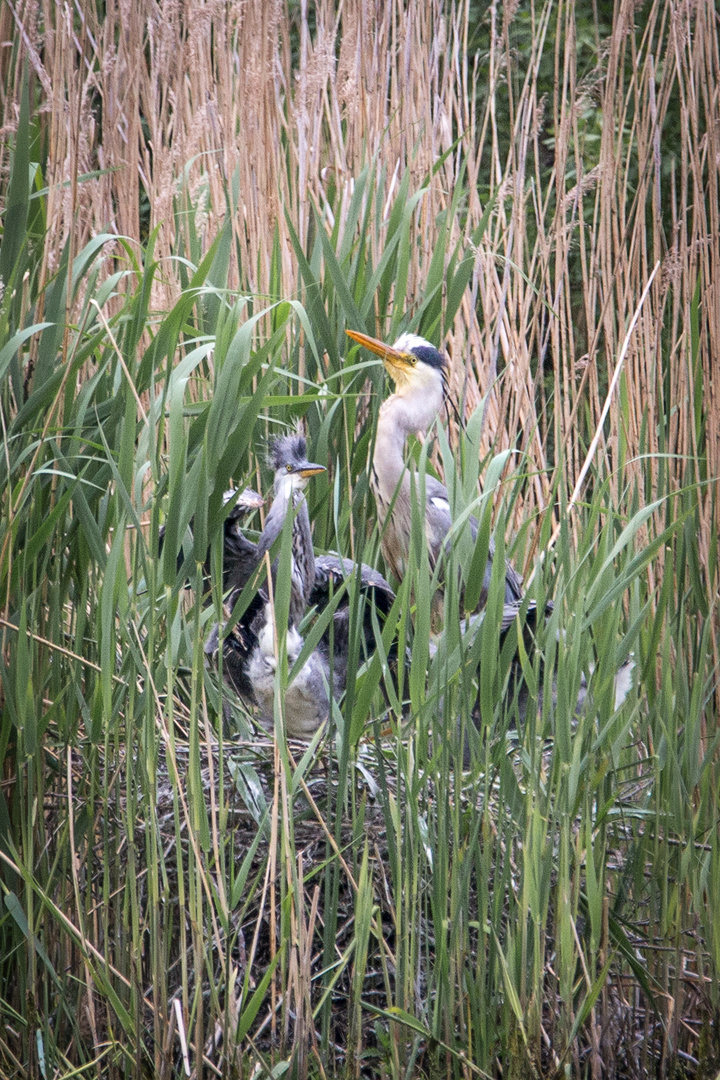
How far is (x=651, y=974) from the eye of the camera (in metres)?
1.56

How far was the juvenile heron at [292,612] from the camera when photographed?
177 centimetres

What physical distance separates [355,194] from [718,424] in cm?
75

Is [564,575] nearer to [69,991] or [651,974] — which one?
[651,974]

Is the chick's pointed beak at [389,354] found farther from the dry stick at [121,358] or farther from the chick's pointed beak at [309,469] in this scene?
the dry stick at [121,358]

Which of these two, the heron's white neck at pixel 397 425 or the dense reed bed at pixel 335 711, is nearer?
the dense reed bed at pixel 335 711

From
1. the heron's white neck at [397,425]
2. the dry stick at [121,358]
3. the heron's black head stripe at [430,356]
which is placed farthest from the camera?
the heron's white neck at [397,425]

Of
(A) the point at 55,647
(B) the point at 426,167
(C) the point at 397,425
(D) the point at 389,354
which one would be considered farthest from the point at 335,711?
(B) the point at 426,167

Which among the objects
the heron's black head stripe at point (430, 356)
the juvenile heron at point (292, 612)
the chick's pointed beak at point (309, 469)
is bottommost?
the juvenile heron at point (292, 612)

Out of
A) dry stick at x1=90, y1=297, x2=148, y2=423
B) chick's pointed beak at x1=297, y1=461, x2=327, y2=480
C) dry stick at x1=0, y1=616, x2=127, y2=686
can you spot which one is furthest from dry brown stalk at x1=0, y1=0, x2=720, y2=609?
dry stick at x1=0, y1=616, x2=127, y2=686

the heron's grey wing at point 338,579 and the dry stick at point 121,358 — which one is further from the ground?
the dry stick at point 121,358

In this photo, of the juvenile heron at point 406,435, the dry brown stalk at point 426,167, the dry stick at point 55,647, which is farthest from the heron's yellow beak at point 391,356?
the dry stick at point 55,647

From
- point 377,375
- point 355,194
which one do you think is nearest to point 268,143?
point 355,194

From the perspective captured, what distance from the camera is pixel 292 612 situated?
1884 millimetres

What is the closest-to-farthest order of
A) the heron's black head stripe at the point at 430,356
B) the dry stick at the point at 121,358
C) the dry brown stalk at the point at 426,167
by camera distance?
the dry stick at the point at 121,358 < the dry brown stalk at the point at 426,167 < the heron's black head stripe at the point at 430,356
